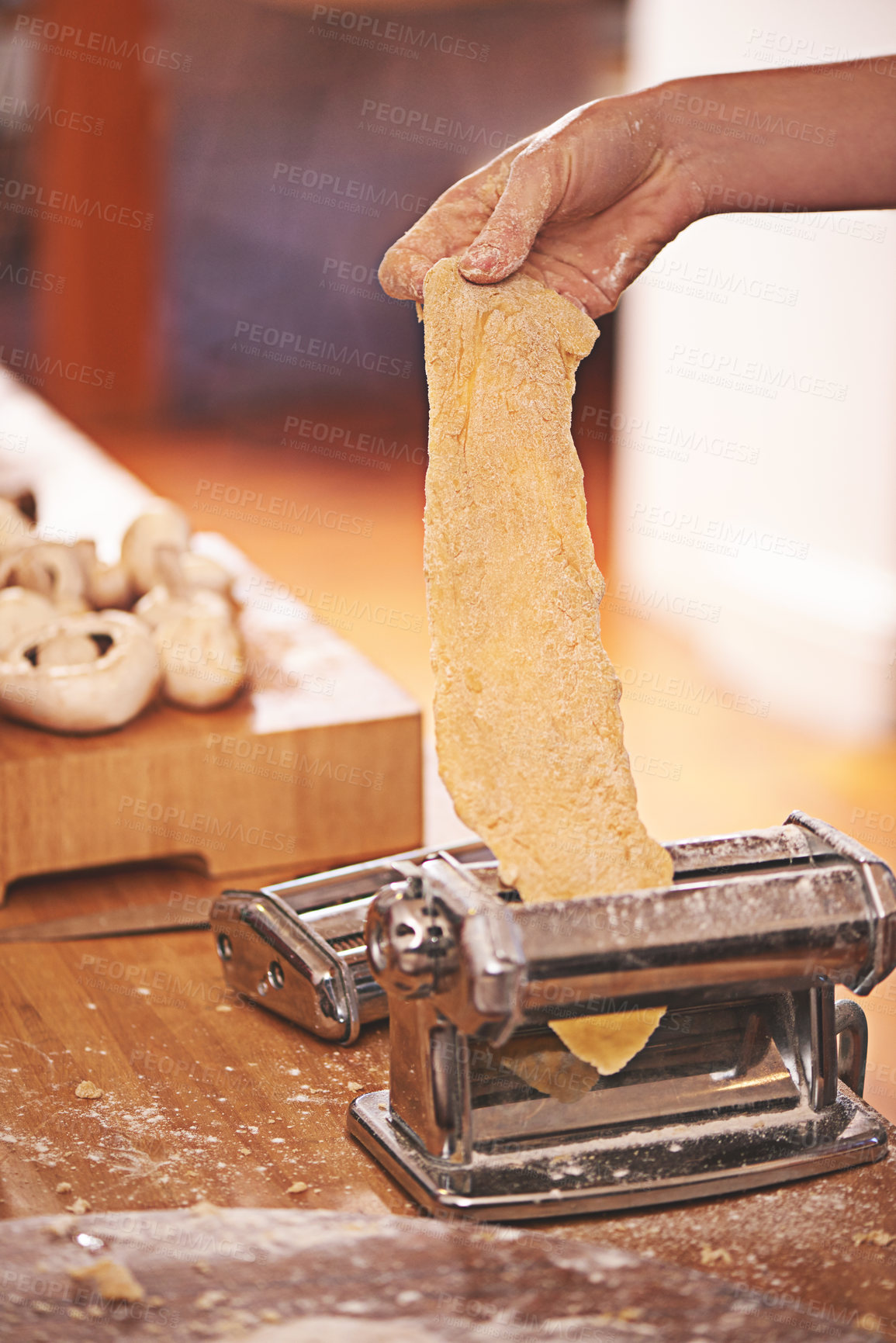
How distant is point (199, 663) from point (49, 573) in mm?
267

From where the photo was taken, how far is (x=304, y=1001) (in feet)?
3.59

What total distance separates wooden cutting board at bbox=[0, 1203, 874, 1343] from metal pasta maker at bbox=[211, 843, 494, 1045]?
11.0 inches

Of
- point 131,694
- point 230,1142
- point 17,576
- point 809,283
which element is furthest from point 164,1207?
point 809,283

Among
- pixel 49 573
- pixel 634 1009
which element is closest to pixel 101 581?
pixel 49 573

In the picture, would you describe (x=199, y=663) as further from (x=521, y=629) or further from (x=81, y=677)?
(x=521, y=629)

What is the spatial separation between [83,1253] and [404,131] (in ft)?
21.1

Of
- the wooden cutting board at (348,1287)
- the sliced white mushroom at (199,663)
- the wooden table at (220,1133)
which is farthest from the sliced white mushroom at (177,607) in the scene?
the wooden cutting board at (348,1287)

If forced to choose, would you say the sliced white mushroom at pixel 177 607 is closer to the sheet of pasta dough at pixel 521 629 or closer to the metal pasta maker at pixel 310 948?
the metal pasta maker at pixel 310 948

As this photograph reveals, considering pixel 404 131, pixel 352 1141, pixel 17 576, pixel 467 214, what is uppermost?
pixel 404 131

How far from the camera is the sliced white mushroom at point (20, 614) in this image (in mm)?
1516

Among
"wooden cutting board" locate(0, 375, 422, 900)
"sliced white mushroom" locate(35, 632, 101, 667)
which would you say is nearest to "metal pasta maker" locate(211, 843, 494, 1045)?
"wooden cutting board" locate(0, 375, 422, 900)

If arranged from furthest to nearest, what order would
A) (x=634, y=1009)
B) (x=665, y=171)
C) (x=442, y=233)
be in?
(x=665, y=171) → (x=442, y=233) → (x=634, y=1009)

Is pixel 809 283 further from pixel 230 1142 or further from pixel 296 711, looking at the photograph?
pixel 230 1142

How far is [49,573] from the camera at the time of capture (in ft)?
5.41
